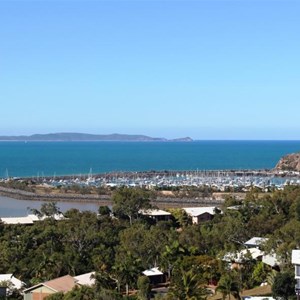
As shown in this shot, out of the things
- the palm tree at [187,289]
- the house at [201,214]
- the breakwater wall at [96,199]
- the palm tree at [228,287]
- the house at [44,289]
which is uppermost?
the palm tree at [187,289]

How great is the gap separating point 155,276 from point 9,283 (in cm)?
550

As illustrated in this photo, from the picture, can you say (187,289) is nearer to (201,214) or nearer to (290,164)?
(201,214)

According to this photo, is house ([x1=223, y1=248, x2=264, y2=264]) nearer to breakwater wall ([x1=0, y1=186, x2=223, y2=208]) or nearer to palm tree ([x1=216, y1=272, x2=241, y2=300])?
palm tree ([x1=216, y1=272, x2=241, y2=300])

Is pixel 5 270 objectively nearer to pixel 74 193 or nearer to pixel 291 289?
pixel 291 289

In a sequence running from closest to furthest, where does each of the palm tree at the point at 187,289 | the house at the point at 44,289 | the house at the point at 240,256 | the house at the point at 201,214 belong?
the palm tree at the point at 187,289
the house at the point at 44,289
the house at the point at 240,256
the house at the point at 201,214

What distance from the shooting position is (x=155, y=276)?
24328 millimetres

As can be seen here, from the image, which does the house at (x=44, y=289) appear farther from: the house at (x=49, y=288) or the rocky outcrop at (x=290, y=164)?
the rocky outcrop at (x=290, y=164)

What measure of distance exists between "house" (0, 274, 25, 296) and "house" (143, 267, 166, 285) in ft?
15.2

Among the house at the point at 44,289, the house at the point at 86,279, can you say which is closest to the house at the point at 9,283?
the house at the point at 44,289

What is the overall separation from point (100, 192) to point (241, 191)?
15.2m

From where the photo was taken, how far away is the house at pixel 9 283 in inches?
863

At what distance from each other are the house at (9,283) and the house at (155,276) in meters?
4.64

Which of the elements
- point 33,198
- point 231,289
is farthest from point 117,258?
point 33,198

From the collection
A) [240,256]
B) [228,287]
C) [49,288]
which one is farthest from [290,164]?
[49,288]
